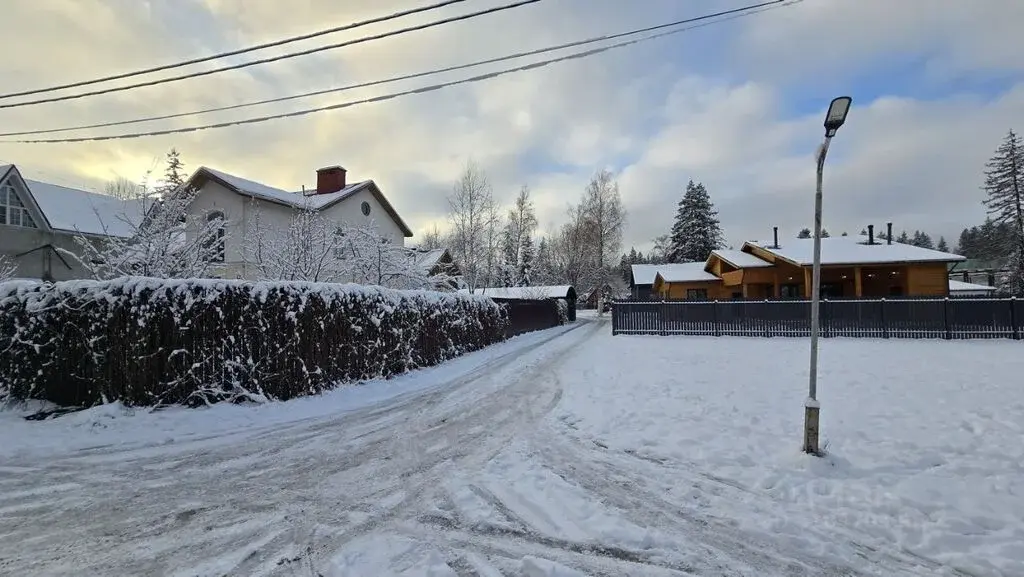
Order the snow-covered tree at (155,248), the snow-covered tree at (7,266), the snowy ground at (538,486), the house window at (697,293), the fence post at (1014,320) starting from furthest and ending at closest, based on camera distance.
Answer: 1. the house window at (697,293)
2. the snow-covered tree at (7,266)
3. the fence post at (1014,320)
4. the snow-covered tree at (155,248)
5. the snowy ground at (538,486)

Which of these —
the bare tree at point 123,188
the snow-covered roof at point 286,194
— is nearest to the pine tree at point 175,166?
the snow-covered roof at point 286,194

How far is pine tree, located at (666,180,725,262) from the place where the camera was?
46.7m

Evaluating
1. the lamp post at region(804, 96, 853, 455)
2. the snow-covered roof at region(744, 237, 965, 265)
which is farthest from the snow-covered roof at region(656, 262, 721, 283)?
the lamp post at region(804, 96, 853, 455)

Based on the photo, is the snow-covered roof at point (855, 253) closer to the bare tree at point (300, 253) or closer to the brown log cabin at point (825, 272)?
the brown log cabin at point (825, 272)

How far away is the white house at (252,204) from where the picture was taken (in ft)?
62.4

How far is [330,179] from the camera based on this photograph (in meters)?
25.4

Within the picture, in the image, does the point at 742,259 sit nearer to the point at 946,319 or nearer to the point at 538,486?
the point at 946,319

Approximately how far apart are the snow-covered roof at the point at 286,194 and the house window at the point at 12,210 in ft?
28.7

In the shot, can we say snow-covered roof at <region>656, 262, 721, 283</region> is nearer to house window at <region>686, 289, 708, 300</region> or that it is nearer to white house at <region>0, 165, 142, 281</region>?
house window at <region>686, 289, 708, 300</region>

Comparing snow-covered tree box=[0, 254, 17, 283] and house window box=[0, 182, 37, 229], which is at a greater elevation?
house window box=[0, 182, 37, 229]

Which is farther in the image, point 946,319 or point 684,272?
point 684,272

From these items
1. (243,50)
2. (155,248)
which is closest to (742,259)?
(243,50)

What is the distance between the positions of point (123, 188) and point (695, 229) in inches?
1774

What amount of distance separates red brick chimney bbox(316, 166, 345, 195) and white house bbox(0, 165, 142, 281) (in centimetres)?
866
